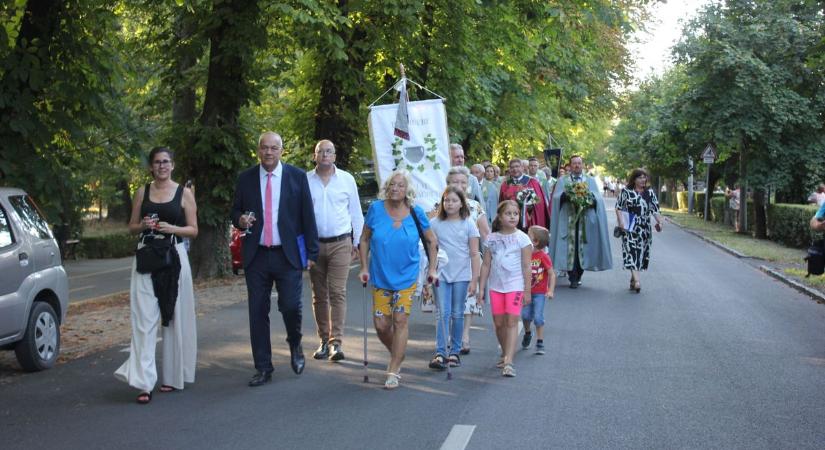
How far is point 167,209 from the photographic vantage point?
817 centimetres

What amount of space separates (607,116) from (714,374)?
3608 cm

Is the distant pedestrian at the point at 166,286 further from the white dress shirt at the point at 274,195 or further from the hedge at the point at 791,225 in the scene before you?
the hedge at the point at 791,225

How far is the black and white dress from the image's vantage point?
16.0 metres

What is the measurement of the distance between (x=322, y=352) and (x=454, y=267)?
5.32 ft

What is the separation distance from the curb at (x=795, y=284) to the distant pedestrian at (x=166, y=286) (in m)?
10.2

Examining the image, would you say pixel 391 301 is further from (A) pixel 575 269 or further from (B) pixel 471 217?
(A) pixel 575 269


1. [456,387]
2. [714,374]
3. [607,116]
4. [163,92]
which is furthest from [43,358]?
[607,116]

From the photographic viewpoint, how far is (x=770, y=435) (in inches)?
262

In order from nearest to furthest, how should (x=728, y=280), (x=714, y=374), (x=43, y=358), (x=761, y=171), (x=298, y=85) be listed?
(x=714, y=374) → (x=43, y=358) → (x=728, y=280) → (x=298, y=85) → (x=761, y=171)

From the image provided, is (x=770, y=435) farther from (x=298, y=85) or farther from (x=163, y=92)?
(x=298, y=85)

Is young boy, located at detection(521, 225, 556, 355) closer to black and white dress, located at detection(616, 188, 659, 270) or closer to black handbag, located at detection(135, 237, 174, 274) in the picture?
black handbag, located at detection(135, 237, 174, 274)

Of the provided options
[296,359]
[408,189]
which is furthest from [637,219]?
[296,359]

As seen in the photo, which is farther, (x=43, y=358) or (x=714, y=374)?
(x=43, y=358)

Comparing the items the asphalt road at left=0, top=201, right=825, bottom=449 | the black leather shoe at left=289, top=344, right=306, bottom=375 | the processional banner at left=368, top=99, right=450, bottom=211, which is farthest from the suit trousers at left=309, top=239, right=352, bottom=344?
the processional banner at left=368, top=99, right=450, bottom=211
